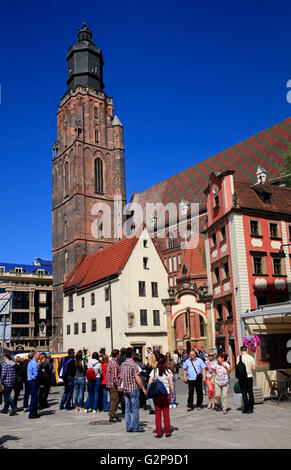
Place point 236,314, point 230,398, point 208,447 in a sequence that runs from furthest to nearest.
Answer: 1. point 236,314
2. point 230,398
3. point 208,447

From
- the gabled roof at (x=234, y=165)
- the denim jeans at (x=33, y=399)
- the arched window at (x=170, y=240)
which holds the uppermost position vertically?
the gabled roof at (x=234, y=165)

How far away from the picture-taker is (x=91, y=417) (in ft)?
42.2

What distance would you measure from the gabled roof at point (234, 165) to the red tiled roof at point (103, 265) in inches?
682

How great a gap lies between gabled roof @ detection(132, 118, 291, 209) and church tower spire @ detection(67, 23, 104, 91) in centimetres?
2080

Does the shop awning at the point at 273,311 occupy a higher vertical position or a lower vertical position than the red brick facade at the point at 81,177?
lower

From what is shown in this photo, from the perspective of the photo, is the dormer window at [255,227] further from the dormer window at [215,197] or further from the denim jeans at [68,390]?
the denim jeans at [68,390]

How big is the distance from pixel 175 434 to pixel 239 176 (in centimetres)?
4735

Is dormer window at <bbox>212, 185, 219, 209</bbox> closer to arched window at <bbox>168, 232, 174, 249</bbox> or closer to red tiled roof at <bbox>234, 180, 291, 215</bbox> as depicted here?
red tiled roof at <bbox>234, 180, 291, 215</bbox>

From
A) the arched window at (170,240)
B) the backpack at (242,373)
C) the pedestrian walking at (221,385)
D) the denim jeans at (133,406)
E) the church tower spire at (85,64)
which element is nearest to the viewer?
the denim jeans at (133,406)

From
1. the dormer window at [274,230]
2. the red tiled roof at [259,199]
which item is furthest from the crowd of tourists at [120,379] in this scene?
the dormer window at [274,230]

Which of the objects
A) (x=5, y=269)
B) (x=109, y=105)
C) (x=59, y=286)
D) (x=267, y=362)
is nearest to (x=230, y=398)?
(x=267, y=362)

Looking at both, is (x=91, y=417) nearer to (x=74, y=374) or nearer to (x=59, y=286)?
(x=74, y=374)

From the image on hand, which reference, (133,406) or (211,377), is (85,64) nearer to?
(211,377)

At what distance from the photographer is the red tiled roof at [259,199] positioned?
105ft
